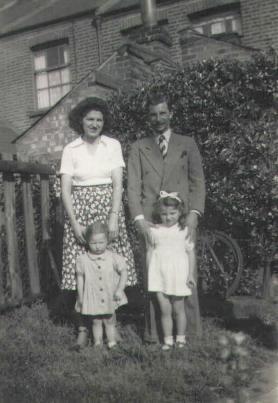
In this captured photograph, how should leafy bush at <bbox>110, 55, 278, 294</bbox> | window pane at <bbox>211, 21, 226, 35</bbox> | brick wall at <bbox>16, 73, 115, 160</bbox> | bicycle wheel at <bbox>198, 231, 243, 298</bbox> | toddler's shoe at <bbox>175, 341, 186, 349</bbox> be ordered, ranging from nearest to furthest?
toddler's shoe at <bbox>175, 341, 186, 349</bbox>, leafy bush at <bbox>110, 55, 278, 294</bbox>, bicycle wheel at <bbox>198, 231, 243, 298</bbox>, brick wall at <bbox>16, 73, 115, 160</bbox>, window pane at <bbox>211, 21, 226, 35</bbox>

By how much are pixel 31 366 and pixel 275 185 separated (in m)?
2.82

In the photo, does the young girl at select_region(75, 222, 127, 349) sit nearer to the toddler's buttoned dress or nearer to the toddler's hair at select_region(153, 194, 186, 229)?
the toddler's buttoned dress

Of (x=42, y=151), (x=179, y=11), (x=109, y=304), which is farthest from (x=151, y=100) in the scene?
(x=179, y=11)

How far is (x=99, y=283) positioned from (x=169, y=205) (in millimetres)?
813

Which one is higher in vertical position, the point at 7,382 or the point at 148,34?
the point at 148,34

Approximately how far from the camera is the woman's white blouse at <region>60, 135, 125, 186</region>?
4109 millimetres

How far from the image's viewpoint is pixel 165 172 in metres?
4.01

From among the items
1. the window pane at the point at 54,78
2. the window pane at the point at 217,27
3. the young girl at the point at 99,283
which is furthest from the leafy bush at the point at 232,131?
the window pane at the point at 54,78

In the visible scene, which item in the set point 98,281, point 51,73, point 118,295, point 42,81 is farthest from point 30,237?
point 42,81

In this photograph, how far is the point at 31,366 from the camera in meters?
3.68

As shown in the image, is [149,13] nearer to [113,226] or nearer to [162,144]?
[162,144]

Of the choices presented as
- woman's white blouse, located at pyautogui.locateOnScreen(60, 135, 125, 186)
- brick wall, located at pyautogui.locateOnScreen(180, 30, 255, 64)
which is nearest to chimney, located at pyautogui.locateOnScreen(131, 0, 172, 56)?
brick wall, located at pyautogui.locateOnScreen(180, 30, 255, 64)

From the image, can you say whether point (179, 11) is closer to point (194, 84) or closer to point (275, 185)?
point (194, 84)

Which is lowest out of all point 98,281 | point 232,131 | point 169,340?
point 169,340
